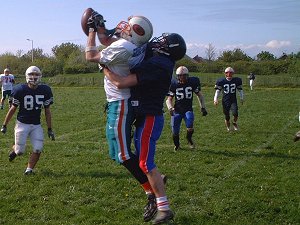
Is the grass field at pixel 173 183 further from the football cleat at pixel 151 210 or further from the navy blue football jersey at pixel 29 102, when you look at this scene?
the navy blue football jersey at pixel 29 102

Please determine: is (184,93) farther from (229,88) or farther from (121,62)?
(121,62)

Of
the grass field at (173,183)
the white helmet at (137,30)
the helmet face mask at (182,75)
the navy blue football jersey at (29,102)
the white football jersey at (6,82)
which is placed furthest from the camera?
the white football jersey at (6,82)

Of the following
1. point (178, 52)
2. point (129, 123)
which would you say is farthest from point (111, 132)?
point (178, 52)

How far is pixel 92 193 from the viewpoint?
6.33 metres

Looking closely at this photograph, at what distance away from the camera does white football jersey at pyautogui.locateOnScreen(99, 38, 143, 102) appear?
14.3 ft

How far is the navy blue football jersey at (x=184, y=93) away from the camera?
976 cm

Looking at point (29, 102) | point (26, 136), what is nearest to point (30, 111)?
point (29, 102)

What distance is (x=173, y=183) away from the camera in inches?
267

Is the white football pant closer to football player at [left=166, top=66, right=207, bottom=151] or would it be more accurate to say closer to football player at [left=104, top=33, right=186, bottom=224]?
football player at [left=166, top=66, right=207, bottom=151]

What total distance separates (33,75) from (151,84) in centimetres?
354

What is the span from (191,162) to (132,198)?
2590mm

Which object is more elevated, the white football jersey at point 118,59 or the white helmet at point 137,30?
the white helmet at point 137,30

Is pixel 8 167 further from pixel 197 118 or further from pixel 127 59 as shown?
pixel 197 118

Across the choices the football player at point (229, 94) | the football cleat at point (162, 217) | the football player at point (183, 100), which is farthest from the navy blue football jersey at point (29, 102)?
the football player at point (229, 94)
